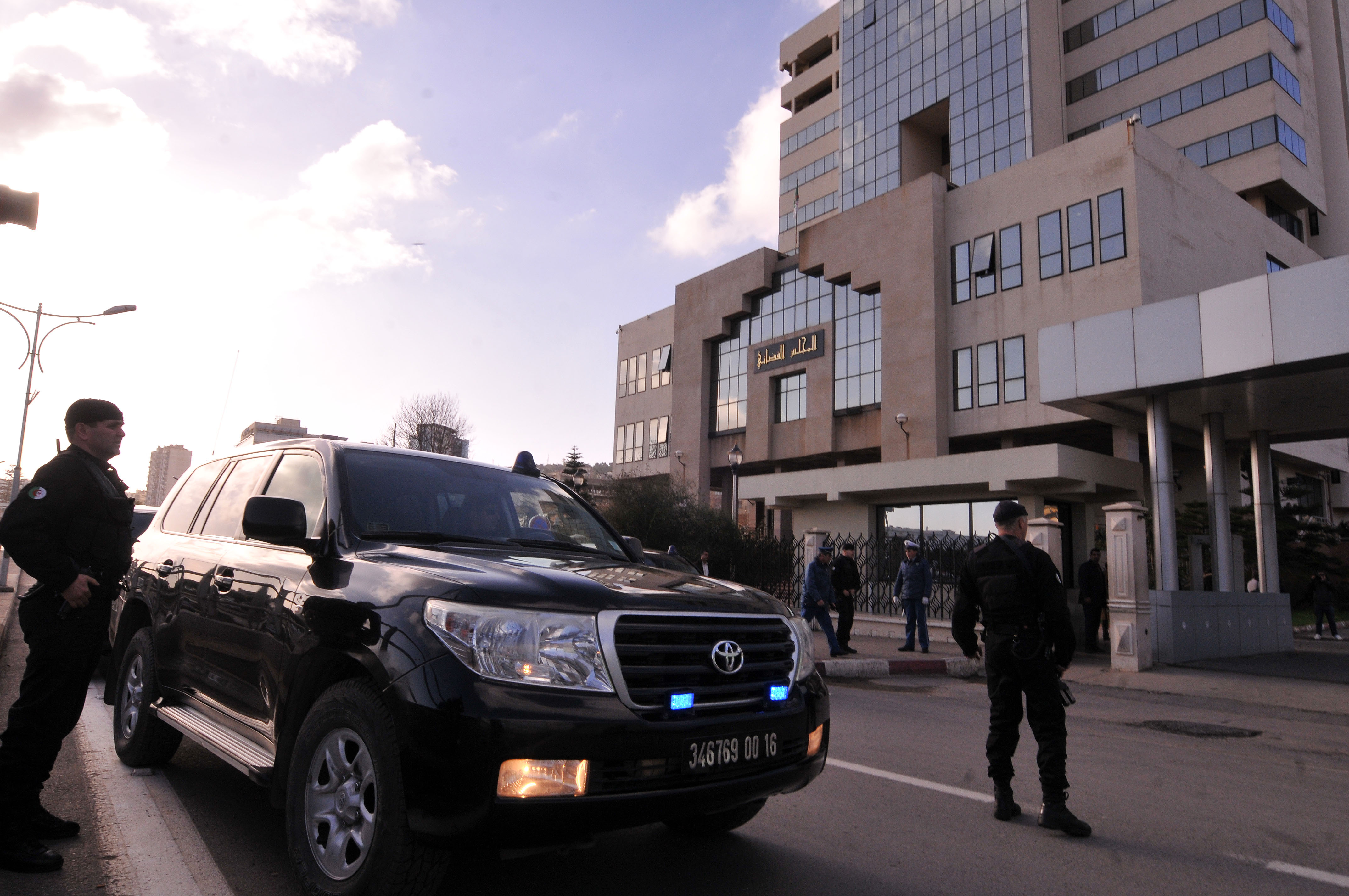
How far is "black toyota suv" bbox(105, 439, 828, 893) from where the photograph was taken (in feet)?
8.52

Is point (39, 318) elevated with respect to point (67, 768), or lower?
elevated

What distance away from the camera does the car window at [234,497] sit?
4.51 meters

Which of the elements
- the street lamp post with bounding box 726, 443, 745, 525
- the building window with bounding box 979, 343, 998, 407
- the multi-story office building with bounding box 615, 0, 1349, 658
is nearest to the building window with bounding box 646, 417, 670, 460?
the multi-story office building with bounding box 615, 0, 1349, 658

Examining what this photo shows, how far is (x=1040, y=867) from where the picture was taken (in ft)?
12.7

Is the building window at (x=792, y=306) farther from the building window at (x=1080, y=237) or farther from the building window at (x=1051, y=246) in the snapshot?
the building window at (x=1080, y=237)

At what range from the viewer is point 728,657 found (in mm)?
3016

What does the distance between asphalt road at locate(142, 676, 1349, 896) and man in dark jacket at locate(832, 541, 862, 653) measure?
7.19 meters

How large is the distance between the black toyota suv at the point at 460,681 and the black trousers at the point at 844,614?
35.4 feet

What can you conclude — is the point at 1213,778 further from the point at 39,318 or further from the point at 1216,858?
the point at 39,318

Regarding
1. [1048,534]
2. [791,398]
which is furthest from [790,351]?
[1048,534]

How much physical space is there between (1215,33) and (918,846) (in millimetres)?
44411

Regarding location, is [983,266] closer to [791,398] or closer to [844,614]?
[791,398]

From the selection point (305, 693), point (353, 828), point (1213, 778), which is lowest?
point (1213, 778)

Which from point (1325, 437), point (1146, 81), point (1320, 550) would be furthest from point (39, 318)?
point (1320, 550)
